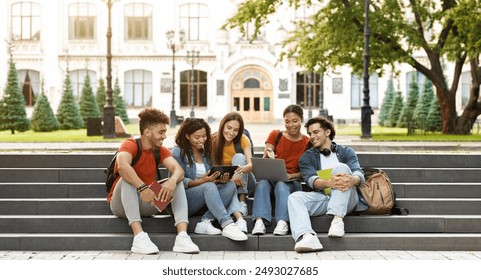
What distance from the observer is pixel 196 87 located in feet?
165

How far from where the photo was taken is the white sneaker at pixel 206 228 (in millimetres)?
8008

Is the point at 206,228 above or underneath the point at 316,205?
underneath

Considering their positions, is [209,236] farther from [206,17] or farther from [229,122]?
[206,17]

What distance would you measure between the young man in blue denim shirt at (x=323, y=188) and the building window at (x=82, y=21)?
4369 centimetres

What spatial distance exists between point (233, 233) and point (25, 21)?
45.5 metres

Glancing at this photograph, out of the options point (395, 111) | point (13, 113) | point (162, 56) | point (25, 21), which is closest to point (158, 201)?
point (13, 113)

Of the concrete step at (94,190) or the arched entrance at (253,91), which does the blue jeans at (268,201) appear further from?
the arched entrance at (253,91)

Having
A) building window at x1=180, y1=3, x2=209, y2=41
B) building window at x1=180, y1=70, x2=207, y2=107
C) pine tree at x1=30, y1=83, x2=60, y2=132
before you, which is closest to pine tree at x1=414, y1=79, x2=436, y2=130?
building window at x1=180, y1=70, x2=207, y2=107

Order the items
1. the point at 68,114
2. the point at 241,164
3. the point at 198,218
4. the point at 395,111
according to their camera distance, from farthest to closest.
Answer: the point at 395,111, the point at 68,114, the point at 241,164, the point at 198,218

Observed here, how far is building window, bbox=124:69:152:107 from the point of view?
50281 millimetres

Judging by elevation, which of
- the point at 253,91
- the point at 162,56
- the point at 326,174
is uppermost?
the point at 162,56

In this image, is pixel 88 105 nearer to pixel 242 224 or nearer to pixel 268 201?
pixel 268 201

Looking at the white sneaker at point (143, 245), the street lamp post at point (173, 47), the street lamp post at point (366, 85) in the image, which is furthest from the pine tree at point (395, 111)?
the white sneaker at point (143, 245)

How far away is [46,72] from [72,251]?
43795mm
